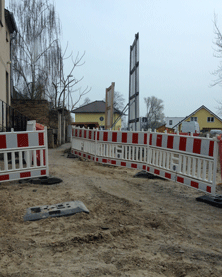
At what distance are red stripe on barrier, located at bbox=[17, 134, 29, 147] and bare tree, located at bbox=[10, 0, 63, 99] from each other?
67.3 feet

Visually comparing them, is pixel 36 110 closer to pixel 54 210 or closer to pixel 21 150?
pixel 21 150

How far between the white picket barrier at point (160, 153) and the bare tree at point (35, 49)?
52.7 feet

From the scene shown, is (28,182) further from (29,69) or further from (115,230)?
(29,69)

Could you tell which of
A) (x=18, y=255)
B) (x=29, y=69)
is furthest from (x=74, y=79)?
(x=18, y=255)

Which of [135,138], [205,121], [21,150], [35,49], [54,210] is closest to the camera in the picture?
[54,210]

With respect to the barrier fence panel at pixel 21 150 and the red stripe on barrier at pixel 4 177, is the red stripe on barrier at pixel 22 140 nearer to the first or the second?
the barrier fence panel at pixel 21 150

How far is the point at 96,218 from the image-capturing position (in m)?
3.82

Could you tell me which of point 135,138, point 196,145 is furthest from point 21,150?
point 196,145

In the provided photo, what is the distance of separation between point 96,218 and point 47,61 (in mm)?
24159

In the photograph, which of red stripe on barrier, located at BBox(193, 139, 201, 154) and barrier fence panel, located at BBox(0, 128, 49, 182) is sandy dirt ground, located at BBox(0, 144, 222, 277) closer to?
barrier fence panel, located at BBox(0, 128, 49, 182)

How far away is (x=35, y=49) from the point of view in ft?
80.5

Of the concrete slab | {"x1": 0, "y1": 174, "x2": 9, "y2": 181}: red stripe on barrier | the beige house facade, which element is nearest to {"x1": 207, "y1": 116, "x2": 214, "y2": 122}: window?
the beige house facade

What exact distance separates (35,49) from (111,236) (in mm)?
24855

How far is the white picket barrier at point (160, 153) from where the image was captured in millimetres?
5180
